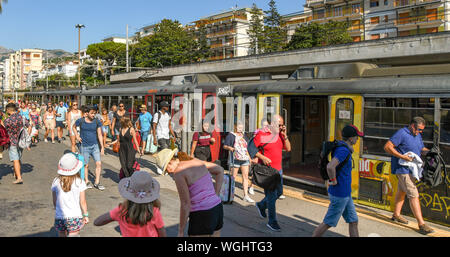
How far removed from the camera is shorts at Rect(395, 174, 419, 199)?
5.96m

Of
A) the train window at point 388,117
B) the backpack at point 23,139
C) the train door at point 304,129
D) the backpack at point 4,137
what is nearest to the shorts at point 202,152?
the train door at point 304,129

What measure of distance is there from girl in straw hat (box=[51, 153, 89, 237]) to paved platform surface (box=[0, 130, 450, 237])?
5.09ft

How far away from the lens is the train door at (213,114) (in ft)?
36.3

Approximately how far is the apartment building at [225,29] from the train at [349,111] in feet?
214

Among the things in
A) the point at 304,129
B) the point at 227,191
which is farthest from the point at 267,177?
the point at 304,129

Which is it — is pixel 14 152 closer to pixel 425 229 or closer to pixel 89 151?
pixel 89 151

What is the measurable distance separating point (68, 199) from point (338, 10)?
71314 millimetres

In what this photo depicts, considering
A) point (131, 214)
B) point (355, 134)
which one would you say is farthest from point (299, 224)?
point (131, 214)

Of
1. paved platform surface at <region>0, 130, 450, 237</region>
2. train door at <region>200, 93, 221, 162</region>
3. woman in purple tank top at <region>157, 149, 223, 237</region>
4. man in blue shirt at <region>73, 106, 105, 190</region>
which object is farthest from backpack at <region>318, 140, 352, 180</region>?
train door at <region>200, 93, 221, 162</region>

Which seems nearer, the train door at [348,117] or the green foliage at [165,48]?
the train door at [348,117]

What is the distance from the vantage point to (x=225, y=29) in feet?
260

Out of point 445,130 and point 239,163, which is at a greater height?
point 445,130

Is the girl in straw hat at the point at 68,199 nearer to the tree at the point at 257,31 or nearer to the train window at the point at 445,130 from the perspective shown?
the train window at the point at 445,130
